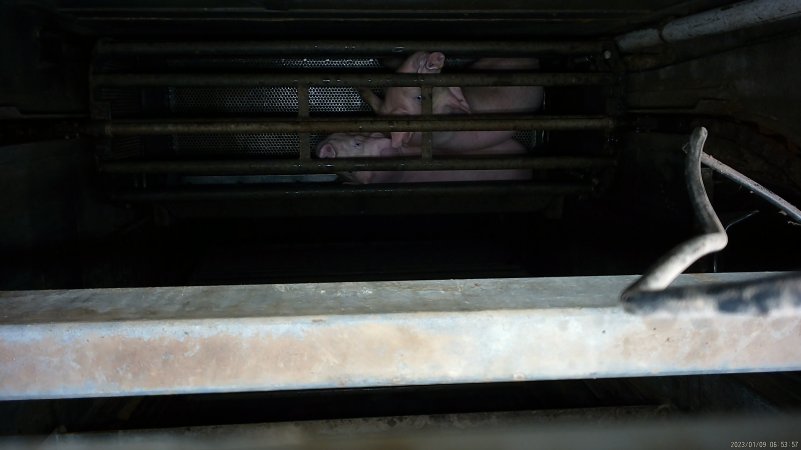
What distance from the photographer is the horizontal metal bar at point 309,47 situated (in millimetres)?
2070

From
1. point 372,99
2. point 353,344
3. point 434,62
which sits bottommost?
point 353,344

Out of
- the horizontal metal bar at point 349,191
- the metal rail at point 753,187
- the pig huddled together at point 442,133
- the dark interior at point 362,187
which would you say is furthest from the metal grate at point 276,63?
the metal rail at point 753,187

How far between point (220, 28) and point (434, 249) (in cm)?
150

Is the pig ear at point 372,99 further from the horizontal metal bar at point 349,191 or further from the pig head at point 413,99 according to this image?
the horizontal metal bar at point 349,191

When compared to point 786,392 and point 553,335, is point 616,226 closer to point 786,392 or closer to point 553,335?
point 786,392

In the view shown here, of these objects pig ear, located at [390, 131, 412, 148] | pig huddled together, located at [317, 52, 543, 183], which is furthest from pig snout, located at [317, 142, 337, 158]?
pig ear, located at [390, 131, 412, 148]

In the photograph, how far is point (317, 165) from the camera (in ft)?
7.22

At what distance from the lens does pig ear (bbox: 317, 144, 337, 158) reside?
2414 millimetres

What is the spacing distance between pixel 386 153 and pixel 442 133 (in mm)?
242

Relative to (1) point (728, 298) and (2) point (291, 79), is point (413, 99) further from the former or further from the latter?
(1) point (728, 298)

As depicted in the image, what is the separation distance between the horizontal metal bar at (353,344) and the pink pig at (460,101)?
1654 mm

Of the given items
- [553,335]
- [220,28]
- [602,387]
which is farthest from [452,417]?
[220,28]

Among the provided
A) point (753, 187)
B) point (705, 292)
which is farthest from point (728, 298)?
point (753, 187)

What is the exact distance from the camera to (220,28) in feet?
6.64
